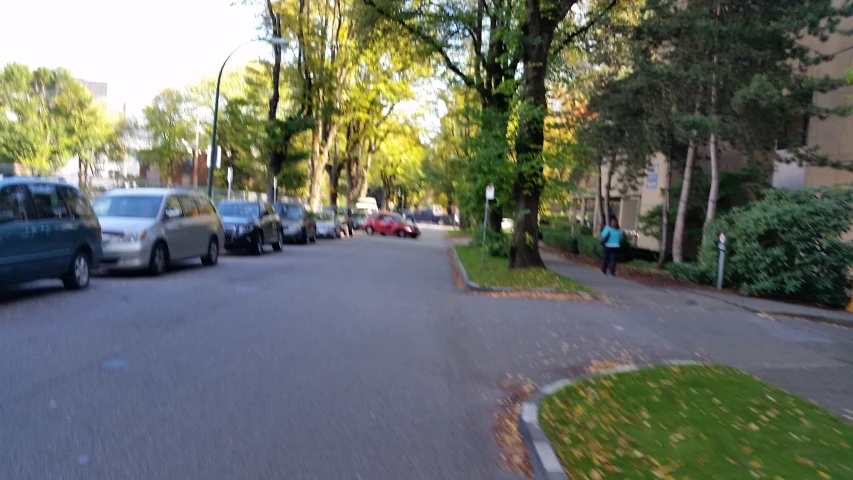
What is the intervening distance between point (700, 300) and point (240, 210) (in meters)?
14.3

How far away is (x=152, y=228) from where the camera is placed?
15.2 metres

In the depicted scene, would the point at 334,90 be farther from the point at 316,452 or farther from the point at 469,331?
the point at 316,452

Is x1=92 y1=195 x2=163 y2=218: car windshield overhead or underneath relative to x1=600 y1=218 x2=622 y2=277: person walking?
overhead

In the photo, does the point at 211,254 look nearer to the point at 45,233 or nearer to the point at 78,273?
the point at 78,273

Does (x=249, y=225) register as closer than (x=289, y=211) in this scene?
Yes

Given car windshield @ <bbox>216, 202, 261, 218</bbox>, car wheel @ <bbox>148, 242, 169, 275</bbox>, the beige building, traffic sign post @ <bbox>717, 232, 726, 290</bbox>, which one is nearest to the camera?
car wheel @ <bbox>148, 242, 169, 275</bbox>

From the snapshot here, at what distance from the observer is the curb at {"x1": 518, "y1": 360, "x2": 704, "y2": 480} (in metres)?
5.00

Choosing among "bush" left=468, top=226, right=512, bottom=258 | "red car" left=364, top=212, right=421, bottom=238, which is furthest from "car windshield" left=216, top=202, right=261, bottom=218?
"red car" left=364, top=212, right=421, bottom=238

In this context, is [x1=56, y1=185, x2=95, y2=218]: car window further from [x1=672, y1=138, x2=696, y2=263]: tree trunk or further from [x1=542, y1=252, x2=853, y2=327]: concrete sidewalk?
[x1=672, y1=138, x2=696, y2=263]: tree trunk

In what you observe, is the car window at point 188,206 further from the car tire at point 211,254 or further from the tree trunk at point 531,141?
the tree trunk at point 531,141

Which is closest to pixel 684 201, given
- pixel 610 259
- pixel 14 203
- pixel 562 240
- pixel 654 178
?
pixel 610 259

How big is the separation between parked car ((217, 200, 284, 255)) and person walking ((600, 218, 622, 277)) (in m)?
10.3

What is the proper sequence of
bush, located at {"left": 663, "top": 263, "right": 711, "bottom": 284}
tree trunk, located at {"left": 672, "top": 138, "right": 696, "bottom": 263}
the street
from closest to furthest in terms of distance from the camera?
the street → bush, located at {"left": 663, "top": 263, "right": 711, "bottom": 284} → tree trunk, located at {"left": 672, "top": 138, "right": 696, "bottom": 263}

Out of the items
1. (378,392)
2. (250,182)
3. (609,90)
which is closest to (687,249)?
(609,90)
